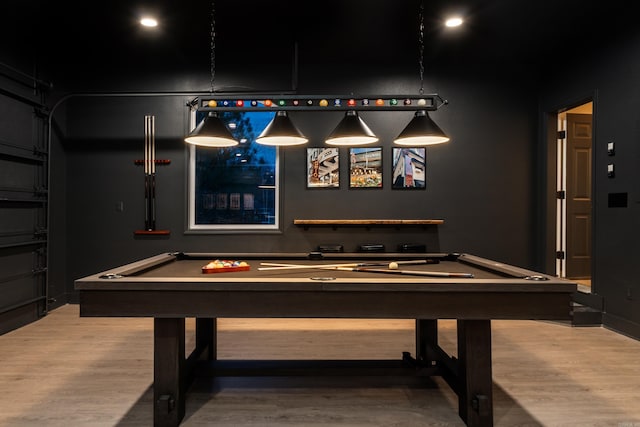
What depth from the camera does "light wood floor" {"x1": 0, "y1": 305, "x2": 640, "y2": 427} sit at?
2.16 meters

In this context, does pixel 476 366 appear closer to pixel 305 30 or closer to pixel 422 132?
pixel 422 132

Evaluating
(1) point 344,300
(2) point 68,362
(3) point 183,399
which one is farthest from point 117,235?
(1) point 344,300

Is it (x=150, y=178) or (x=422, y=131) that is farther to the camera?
(x=150, y=178)

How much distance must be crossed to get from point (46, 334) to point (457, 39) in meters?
5.30

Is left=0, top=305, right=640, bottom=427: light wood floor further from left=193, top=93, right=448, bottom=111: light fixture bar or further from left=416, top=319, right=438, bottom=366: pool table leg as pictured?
left=193, top=93, right=448, bottom=111: light fixture bar

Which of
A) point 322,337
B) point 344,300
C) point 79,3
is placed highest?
point 79,3

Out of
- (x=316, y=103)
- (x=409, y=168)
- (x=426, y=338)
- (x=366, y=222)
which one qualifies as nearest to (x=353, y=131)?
(x=316, y=103)

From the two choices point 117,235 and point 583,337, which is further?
point 117,235

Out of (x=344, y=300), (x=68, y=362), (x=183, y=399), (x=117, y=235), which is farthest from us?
(x=117, y=235)

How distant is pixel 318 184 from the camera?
193 inches

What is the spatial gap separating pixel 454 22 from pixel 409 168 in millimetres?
1712

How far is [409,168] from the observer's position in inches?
193

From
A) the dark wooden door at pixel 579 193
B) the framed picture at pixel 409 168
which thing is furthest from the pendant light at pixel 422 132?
the dark wooden door at pixel 579 193

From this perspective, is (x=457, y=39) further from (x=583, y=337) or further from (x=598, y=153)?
(x=583, y=337)
